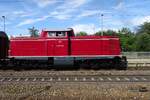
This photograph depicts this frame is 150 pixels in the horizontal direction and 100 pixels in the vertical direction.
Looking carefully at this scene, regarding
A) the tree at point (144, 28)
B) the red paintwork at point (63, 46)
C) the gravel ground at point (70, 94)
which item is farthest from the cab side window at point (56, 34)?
the tree at point (144, 28)

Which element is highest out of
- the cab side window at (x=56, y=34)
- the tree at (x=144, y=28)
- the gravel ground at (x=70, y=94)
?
the tree at (x=144, y=28)

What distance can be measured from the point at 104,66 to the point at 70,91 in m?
14.8

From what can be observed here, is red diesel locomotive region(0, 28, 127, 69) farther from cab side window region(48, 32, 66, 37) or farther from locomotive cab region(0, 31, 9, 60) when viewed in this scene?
locomotive cab region(0, 31, 9, 60)

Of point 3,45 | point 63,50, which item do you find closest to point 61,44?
point 63,50

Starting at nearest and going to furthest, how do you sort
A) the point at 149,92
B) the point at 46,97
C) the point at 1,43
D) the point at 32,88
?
1. the point at 46,97
2. the point at 149,92
3. the point at 32,88
4. the point at 1,43

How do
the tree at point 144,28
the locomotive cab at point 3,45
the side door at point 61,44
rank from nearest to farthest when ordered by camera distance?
the side door at point 61,44
the locomotive cab at point 3,45
the tree at point 144,28

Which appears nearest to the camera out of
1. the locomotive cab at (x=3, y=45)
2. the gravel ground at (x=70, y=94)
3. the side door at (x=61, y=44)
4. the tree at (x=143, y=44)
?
the gravel ground at (x=70, y=94)

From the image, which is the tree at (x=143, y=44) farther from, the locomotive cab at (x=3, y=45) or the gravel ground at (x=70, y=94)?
the gravel ground at (x=70, y=94)

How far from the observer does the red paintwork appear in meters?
30.0

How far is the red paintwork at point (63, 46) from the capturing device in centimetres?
3005

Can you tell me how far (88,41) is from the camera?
30.2 meters

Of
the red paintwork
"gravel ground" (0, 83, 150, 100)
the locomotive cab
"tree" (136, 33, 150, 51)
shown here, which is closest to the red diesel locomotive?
the red paintwork

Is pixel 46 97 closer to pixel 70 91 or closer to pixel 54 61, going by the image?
pixel 70 91

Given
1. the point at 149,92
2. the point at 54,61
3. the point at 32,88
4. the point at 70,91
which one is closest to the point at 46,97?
the point at 70,91
